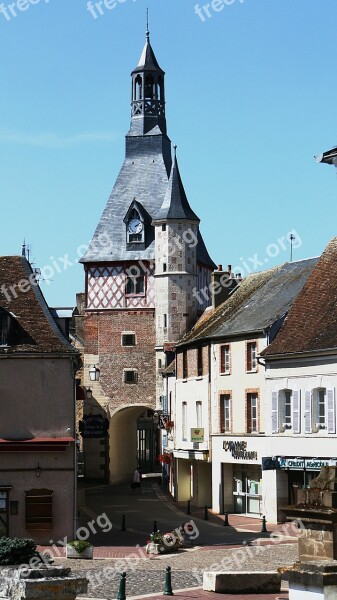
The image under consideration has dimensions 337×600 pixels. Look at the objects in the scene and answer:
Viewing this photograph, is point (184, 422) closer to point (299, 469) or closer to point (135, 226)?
point (299, 469)

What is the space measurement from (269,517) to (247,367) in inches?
227

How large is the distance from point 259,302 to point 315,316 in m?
6.96

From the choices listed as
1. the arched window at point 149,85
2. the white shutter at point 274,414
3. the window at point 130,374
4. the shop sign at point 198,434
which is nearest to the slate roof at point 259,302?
the white shutter at point 274,414

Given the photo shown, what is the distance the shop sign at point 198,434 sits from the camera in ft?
161

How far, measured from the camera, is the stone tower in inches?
2707

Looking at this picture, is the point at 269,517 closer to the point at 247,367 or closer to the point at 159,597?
the point at 247,367

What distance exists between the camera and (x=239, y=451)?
1770 inches

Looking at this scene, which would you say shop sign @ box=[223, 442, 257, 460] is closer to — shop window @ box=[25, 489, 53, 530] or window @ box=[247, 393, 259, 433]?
window @ box=[247, 393, 259, 433]

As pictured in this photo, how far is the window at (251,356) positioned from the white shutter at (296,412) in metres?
3.93

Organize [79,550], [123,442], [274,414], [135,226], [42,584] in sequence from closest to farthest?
[42,584] < [79,550] < [274,414] < [123,442] < [135,226]

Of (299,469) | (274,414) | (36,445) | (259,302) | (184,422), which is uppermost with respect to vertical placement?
(259,302)

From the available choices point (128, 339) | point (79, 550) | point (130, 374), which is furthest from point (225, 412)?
point (128, 339)

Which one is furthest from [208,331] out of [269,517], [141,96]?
[141,96]

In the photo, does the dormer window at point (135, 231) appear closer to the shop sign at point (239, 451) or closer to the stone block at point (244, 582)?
the shop sign at point (239, 451)
